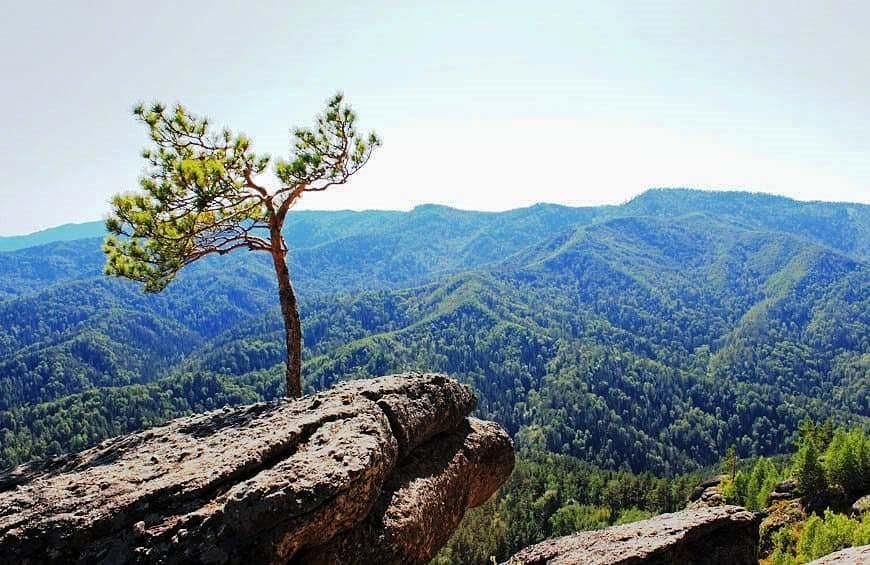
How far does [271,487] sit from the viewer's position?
1064cm

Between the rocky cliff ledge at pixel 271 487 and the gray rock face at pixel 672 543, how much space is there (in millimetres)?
3285

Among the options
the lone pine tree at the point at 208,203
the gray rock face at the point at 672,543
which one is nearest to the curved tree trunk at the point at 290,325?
the lone pine tree at the point at 208,203

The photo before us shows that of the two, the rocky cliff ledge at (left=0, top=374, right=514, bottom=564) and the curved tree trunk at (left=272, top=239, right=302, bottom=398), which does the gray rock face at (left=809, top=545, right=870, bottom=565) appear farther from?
the curved tree trunk at (left=272, top=239, right=302, bottom=398)

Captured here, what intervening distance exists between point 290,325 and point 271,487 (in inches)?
468

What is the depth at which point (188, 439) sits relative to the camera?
46.8 feet

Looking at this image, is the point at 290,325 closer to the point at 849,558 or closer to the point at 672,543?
the point at 672,543

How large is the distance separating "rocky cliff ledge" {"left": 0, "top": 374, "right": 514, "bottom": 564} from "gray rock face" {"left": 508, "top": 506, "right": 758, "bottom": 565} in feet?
10.8

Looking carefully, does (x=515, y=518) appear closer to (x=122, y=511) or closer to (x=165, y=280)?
(x=165, y=280)

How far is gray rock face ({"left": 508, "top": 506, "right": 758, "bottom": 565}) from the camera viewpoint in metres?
14.0

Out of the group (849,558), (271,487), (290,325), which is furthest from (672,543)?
(290,325)

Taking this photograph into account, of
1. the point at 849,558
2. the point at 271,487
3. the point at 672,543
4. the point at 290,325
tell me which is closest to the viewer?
the point at 271,487

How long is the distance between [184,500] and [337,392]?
235 inches

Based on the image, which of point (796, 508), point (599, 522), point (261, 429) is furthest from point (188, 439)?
point (599, 522)

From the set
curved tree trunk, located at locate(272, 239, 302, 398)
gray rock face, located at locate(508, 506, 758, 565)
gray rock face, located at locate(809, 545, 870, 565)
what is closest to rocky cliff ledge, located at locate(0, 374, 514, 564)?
gray rock face, located at locate(508, 506, 758, 565)
